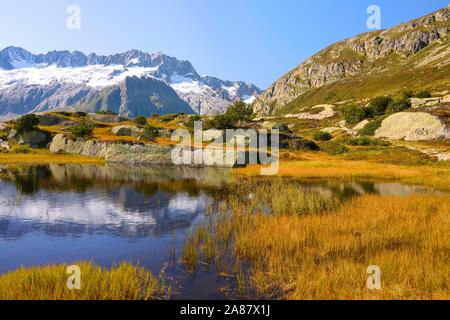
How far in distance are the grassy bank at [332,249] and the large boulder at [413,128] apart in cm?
6519

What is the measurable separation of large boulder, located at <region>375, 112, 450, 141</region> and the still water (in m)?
49.7

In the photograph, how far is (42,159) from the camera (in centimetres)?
6856

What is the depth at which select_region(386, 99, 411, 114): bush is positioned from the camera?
120 m

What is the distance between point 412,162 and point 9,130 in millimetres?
100318

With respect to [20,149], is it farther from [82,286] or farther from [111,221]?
[82,286]

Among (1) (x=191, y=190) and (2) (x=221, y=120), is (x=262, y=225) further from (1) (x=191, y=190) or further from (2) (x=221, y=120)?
(2) (x=221, y=120)

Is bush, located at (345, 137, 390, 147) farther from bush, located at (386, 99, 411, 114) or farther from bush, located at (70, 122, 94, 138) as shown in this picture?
bush, located at (70, 122, 94, 138)

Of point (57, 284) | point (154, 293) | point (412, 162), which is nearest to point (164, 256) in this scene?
point (154, 293)

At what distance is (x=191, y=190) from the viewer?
117 feet

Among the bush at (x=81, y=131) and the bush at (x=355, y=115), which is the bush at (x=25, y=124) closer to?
the bush at (x=81, y=131)

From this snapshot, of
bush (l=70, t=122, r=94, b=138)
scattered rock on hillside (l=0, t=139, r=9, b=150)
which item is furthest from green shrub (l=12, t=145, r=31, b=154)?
bush (l=70, t=122, r=94, b=138)

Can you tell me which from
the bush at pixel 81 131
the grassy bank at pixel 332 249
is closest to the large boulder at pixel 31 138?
the bush at pixel 81 131

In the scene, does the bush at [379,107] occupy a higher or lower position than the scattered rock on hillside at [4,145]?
higher

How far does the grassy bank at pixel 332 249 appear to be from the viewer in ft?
37.1
